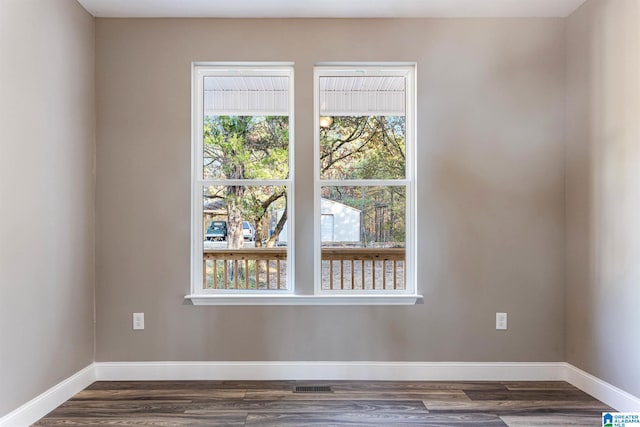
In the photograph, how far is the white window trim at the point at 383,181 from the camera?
9.41ft

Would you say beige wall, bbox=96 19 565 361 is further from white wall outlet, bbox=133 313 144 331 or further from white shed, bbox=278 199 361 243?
white shed, bbox=278 199 361 243

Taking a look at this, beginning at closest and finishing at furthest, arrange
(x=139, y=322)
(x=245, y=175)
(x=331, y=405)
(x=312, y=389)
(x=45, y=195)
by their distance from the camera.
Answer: (x=45, y=195)
(x=331, y=405)
(x=312, y=389)
(x=139, y=322)
(x=245, y=175)

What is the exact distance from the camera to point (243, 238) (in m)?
2.93

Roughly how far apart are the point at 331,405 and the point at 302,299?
719mm

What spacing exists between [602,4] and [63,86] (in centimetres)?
342

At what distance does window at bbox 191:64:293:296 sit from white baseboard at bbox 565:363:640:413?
6.77 ft

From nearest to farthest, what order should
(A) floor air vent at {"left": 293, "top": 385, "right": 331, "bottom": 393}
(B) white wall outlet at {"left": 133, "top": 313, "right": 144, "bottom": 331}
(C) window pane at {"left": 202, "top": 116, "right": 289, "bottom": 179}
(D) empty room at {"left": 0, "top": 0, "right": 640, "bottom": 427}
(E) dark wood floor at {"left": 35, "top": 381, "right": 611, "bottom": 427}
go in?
(E) dark wood floor at {"left": 35, "top": 381, "right": 611, "bottom": 427}, (A) floor air vent at {"left": 293, "top": 385, "right": 331, "bottom": 393}, (D) empty room at {"left": 0, "top": 0, "right": 640, "bottom": 427}, (B) white wall outlet at {"left": 133, "top": 313, "right": 144, "bottom": 331}, (C) window pane at {"left": 202, "top": 116, "right": 289, "bottom": 179}

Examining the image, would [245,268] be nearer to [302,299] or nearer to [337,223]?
[302,299]

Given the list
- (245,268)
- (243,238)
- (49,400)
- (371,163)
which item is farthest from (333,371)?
(49,400)

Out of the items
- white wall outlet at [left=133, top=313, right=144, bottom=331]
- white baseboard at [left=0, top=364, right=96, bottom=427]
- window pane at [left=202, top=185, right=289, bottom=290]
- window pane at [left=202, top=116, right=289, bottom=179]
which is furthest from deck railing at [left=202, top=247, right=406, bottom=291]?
white baseboard at [left=0, top=364, right=96, bottom=427]

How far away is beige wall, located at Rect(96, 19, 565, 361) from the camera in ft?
9.22

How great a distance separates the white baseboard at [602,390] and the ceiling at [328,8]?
246 centimetres

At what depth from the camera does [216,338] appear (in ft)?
9.29

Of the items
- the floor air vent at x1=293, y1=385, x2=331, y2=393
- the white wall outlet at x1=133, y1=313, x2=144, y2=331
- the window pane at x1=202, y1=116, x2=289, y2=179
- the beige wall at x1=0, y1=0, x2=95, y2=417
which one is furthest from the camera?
the window pane at x1=202, y1=116, x2=289, y2=179
